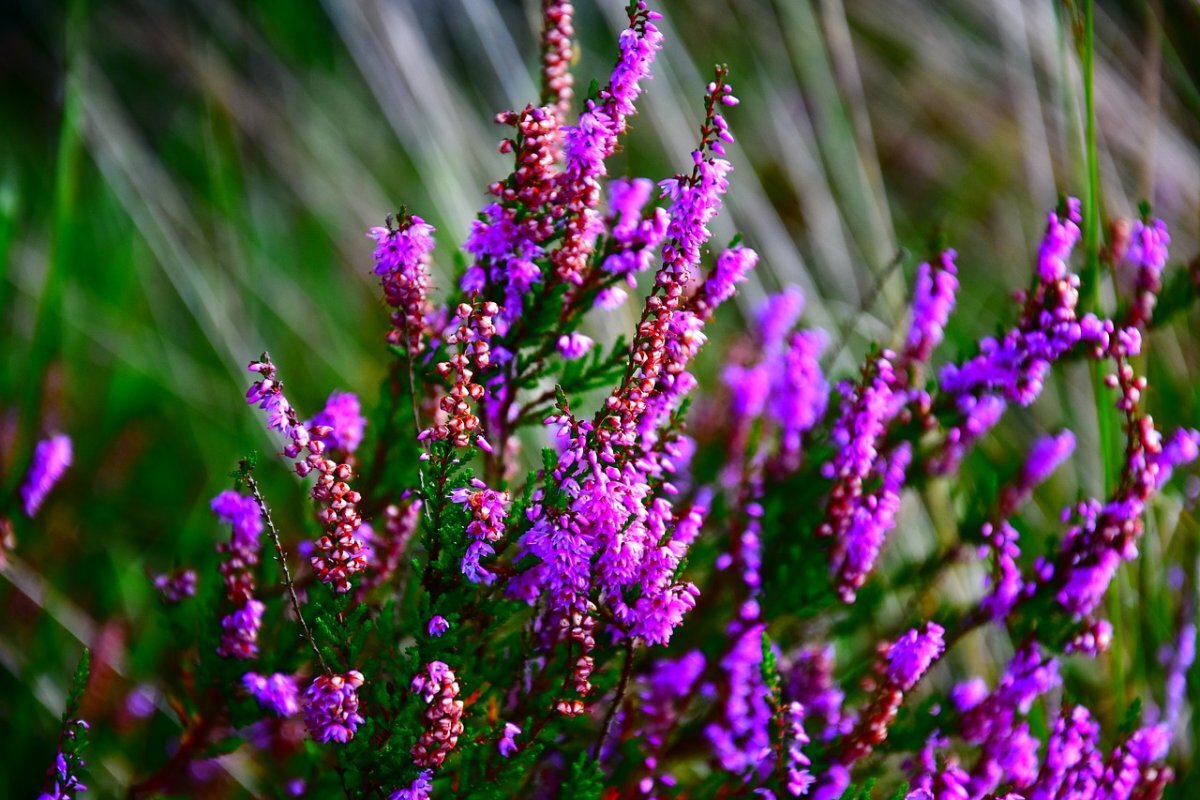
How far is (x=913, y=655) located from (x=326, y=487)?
2.29 feet

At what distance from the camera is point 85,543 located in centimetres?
257

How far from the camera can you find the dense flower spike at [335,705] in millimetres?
1076

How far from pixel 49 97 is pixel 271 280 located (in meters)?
2.16

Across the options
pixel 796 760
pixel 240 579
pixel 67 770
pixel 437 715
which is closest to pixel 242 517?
pixel 240 579

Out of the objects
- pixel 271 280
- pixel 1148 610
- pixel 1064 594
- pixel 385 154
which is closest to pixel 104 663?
pixel 271 280

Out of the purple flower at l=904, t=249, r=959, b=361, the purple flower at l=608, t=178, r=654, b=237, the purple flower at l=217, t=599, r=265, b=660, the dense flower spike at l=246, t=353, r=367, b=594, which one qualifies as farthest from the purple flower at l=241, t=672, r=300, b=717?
the purple flower at l=904, t=249, r=959, b=361

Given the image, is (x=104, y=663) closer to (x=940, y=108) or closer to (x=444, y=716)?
(x=444, y=716)

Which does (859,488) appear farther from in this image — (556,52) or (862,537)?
(556,52)

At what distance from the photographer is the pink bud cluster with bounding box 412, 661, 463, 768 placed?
1.06m

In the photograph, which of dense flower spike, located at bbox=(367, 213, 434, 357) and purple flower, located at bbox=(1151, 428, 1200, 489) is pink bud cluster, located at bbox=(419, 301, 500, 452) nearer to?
dense flower spike, located at bbox=(367, 213, 434, 357)

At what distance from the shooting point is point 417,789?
109 centimetres

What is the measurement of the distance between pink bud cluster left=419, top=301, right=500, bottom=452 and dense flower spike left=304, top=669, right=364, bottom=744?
0.26 meters

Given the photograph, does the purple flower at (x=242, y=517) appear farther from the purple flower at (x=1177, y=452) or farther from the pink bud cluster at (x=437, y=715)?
the purple flower at (x=1177, y=452)

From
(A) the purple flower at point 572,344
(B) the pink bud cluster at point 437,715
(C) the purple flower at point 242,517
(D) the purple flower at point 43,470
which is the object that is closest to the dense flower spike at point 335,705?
(B) the pink bud cluster at point 437,715
